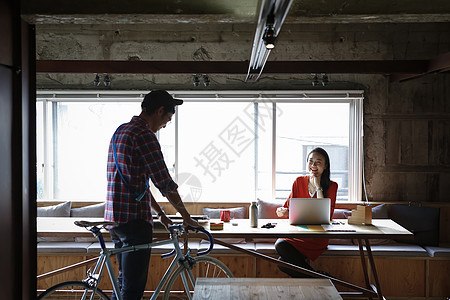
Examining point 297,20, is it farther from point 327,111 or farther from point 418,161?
point 418,161

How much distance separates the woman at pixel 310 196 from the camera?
4.05m

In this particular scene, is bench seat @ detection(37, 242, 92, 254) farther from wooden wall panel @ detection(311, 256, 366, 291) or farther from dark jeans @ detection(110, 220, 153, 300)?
wooden wall panel @ detection(311, 256, 366, 291)

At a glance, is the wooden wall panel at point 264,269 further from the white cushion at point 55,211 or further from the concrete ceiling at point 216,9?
the concrete ceiling at point 216,9

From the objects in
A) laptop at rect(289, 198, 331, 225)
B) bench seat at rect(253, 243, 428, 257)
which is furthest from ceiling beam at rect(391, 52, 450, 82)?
bench seat at rect(253, 243, 428, 257)

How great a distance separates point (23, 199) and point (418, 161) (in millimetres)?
4440

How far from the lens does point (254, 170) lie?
5.45m

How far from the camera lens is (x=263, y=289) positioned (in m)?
2.52

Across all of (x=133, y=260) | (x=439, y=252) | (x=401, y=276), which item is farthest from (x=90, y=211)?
(x=439, y=252)

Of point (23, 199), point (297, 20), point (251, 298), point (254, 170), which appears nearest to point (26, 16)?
point (23, 199)

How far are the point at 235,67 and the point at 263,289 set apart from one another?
237 cm

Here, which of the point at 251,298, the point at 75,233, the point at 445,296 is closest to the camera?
the point at 251,298

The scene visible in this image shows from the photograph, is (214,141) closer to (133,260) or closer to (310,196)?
(310,196)

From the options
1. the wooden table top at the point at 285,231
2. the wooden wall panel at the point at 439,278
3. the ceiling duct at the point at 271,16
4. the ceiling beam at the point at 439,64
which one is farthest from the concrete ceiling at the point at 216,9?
the wooden wall panel at the point at 439,278

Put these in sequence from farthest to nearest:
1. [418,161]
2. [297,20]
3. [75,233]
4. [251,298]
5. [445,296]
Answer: [418,161], [445,296], [75,233], [297,20], [251,298]
